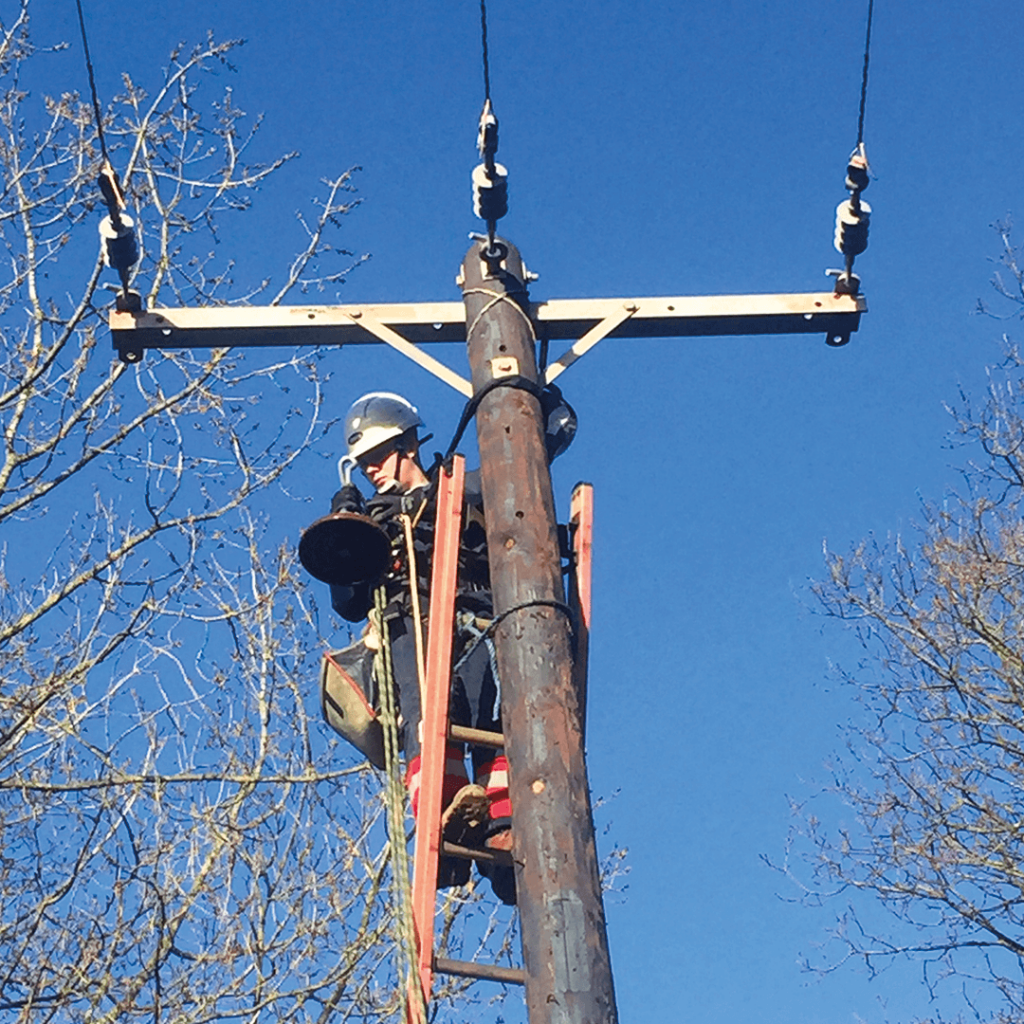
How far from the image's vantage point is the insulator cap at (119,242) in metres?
5.81

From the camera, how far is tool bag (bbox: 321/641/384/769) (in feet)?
19.6

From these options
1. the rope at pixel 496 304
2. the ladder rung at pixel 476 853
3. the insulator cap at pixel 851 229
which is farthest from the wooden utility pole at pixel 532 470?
the ladder rung at pixel 476 853

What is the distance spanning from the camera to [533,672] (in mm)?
4633

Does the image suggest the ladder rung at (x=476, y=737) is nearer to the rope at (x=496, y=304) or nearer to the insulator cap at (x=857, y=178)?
the rope at (x=496, y=304)

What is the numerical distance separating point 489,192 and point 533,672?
1.76 meters

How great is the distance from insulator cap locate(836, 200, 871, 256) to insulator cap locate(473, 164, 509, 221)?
3.99 feet

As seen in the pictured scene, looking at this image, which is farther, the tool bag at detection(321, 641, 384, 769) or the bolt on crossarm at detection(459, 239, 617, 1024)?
the tool bag at detection(321, 641, 384, 769)

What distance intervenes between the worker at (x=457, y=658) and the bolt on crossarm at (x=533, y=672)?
0.32 meters

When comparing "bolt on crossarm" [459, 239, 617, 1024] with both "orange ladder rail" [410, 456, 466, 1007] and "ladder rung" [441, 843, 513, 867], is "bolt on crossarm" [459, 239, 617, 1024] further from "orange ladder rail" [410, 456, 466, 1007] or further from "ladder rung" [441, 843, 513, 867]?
"ladder rung" [441, 843, 513, 867]

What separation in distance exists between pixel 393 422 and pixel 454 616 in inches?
64.8

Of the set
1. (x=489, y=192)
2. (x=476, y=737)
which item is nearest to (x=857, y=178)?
(x=489, y=192)

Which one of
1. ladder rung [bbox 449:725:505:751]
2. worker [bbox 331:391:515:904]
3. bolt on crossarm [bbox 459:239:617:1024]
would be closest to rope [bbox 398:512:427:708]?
worker [bbox 331:391:515:904]

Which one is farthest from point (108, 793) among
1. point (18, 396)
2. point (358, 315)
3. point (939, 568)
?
point (939, 568)

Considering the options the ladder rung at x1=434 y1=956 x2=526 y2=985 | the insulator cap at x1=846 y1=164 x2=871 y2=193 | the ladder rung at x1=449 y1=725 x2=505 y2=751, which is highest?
the insulator cap at x1=846 y1=164 x2=871 y2=193
